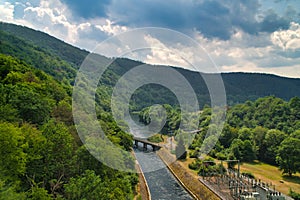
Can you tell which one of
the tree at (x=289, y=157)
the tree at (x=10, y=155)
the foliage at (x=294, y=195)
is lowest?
the foliage at (x=294, y=195)

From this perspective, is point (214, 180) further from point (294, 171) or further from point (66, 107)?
point (66, 107)

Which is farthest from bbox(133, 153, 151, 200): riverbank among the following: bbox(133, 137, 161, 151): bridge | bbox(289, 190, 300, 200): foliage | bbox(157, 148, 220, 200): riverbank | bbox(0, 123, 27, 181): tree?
bbox(133, 137, 161, 151): bridge

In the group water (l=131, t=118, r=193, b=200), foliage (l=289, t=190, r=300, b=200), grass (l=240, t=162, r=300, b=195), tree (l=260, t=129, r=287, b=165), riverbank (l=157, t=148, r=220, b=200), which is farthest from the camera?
tree (l=260, t=129, r=287, b=165)

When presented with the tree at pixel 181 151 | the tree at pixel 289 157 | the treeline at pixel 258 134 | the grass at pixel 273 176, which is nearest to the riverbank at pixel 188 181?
the tree at pixel 181 151

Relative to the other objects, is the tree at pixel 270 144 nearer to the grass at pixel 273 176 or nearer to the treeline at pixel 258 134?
the treeline at pixel 258 134

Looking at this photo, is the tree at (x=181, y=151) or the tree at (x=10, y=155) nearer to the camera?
the tree at (x=10, y=155)

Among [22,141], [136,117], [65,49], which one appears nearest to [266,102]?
[136,117]

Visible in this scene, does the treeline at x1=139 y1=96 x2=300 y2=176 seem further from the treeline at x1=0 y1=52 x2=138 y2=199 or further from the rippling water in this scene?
the treeline at x1=0 y1=52 x2=138 y2=199
